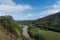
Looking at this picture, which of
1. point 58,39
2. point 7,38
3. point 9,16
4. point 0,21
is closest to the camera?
point 7,38

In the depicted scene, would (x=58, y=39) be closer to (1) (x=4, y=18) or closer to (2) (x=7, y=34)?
(1) (x=4, y=18)

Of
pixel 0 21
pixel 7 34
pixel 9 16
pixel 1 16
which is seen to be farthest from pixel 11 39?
pixel 9 16

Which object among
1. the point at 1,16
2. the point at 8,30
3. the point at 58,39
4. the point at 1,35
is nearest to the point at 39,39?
the point at 58,39

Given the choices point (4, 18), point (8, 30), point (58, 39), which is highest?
point (4, 18)

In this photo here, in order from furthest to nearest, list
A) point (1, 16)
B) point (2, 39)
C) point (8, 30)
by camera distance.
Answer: point (1, 16) → point (8, 30) → point (2, 39)

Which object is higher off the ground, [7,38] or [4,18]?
[4,18]

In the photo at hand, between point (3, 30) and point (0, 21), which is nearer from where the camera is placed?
point (3, 30)

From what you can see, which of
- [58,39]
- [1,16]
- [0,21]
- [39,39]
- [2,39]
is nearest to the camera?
[2,39]

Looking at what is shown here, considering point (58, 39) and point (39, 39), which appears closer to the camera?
point (39, 39)

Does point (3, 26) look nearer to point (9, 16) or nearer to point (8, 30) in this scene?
point (8, 30)
